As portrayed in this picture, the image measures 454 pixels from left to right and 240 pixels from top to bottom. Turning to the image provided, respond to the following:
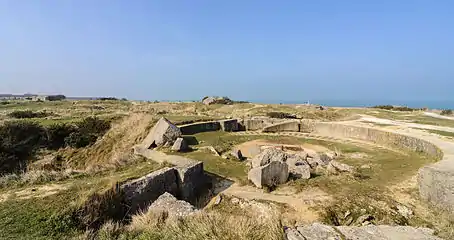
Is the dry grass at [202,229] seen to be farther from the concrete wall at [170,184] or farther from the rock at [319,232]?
the concrete wall at [170,184]

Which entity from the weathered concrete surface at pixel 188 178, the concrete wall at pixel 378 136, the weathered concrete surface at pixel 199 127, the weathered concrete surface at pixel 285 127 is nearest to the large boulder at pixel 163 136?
the weathered concrete surface at pixel 199 127

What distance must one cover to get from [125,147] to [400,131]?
692 inches

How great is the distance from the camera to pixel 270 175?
10.2 meters

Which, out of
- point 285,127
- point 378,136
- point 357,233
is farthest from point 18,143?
point 378,136

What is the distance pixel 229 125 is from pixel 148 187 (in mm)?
16728

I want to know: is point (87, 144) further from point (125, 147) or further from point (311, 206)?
point (311, 206)

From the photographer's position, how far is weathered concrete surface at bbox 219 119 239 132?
24109 millimetres

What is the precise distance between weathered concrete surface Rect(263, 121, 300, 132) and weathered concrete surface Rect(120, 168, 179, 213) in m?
16.5

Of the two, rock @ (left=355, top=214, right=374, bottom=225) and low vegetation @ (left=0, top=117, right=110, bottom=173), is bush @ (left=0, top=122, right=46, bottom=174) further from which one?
rock @ (left=355, top=214, right=374, bottom=225)

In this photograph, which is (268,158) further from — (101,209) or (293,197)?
(101,209)

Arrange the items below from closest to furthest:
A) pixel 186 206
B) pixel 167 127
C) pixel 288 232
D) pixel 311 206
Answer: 1. pixel 288 232
2. pixel 186 206
3. pixel 311 206
4. pixel 167 127

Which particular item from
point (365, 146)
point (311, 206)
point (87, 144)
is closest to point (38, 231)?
point (311, 206)

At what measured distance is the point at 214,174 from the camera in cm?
1159

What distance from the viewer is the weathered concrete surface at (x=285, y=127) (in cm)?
2495
